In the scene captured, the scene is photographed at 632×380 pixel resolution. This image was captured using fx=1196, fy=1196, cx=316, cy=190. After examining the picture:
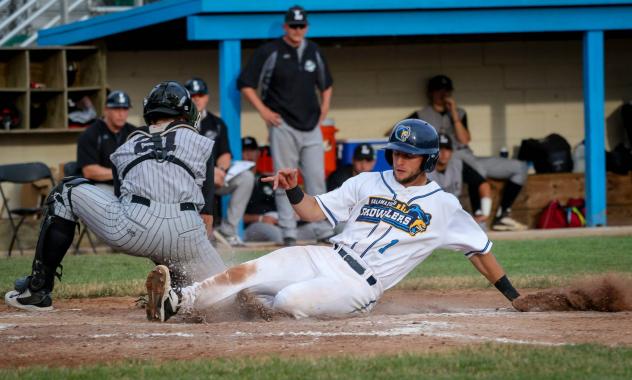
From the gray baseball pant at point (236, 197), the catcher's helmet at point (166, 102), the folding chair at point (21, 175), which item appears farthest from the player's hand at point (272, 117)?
the catcher's helmet at point (166, 102)

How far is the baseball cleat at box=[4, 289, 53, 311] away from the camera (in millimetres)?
7180

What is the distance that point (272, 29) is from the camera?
1312 cm

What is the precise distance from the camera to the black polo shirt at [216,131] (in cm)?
1217

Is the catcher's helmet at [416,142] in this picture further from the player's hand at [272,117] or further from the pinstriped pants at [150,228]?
the player's hand at [272,117]

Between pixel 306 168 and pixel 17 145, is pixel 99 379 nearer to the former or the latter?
pixel 306 168

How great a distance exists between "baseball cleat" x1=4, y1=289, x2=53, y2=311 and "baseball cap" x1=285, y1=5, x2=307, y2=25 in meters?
5.35

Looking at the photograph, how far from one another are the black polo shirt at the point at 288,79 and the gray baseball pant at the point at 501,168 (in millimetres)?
2327

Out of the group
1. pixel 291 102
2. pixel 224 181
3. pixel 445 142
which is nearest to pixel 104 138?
pixel 224 181

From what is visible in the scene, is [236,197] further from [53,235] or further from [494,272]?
[494,272]

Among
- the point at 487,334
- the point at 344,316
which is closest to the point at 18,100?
the point at 344,316

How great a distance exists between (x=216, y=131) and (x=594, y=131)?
4.56 m

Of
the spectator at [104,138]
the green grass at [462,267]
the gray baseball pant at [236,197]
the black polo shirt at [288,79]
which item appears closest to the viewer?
the green grass at [462,267]

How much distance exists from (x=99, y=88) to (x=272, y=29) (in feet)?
7.80

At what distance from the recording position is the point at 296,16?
1189cm
